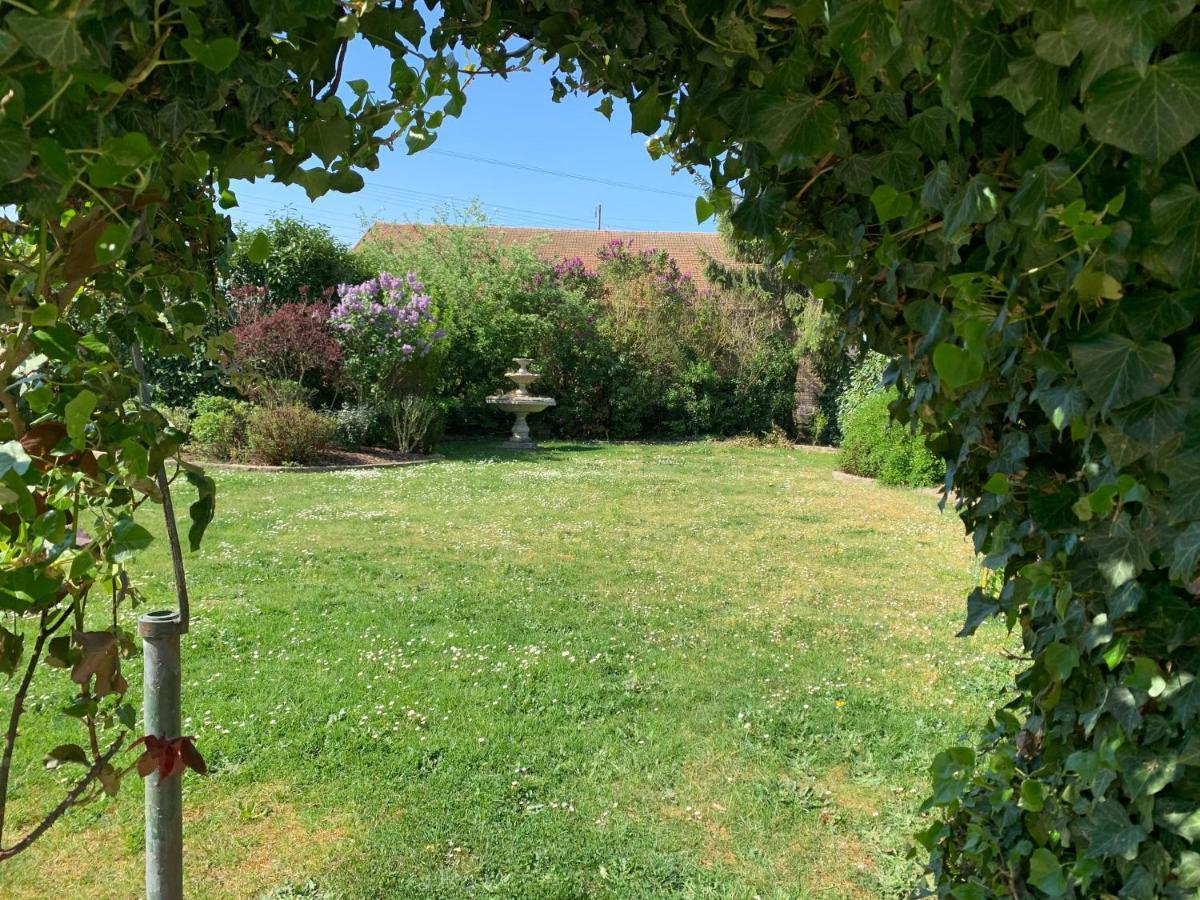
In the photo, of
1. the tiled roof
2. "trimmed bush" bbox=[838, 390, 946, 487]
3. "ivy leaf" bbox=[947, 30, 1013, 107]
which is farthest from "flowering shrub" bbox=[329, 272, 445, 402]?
the tiled roof

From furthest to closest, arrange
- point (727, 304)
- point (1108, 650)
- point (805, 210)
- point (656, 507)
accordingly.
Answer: point (727, 304) → point (656, 507) → point (805, 210) → point (1108, 650)

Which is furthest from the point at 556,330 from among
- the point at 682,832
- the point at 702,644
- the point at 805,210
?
the point at 805,210

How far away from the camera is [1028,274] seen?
88 centimetres

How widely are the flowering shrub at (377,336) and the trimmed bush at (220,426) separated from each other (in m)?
1.73

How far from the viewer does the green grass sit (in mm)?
2568

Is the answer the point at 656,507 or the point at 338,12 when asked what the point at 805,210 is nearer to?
the point at 338,12

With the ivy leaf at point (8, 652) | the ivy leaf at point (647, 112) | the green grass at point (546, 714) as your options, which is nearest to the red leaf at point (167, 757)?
the ivy leaf at point (8, 652)

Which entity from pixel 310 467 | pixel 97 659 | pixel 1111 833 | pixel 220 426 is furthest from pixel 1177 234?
pixel 220 426

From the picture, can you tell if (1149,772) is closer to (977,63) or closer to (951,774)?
(951,774)

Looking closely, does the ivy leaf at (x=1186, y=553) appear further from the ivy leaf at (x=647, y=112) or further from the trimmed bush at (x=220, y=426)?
the trimmed bush at (x=220, y=426)

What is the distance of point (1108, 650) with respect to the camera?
3.25ft

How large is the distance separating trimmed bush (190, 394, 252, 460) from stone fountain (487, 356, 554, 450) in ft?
15.0

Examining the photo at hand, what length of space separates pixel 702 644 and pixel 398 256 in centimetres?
1318

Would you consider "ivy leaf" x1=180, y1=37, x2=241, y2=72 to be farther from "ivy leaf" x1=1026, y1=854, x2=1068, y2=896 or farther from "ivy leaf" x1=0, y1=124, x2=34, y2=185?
"ivy leaf" x1=1026, y1=854, x2=1068, y2=896
